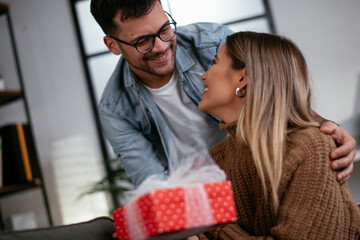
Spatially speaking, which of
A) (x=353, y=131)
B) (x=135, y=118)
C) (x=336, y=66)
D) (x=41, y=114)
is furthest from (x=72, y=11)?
(x=353, y=131)

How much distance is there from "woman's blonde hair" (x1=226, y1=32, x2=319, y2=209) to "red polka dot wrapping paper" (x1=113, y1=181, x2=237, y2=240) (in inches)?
10.2

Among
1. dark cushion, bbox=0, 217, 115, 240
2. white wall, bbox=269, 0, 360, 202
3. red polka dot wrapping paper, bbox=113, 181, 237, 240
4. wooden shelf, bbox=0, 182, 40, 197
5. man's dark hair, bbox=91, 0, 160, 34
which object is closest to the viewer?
red polka dot wrapping paper, bbox=113, 181, 237, 240

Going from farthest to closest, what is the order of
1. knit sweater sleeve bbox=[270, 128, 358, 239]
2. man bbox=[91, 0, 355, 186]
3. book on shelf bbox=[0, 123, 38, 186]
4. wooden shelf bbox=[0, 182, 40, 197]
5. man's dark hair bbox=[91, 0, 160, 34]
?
book on shelf bbox=[0, 123, 38, 186] → wooden shelf bbox=[0, 182, 40, 197] → man bbox=[91, 0, 355, 186] → man's dark hair bbox=[91, 0, 160, 34] → knit sweater sleeve bbox=[270, 128, 358, 239]

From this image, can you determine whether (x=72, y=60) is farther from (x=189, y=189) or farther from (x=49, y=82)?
(x=189, y=189)

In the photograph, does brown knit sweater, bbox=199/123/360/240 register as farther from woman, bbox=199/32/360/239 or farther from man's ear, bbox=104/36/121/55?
man's ear, bbox=104/36/121/55

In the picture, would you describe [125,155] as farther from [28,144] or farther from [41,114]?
[41,114]

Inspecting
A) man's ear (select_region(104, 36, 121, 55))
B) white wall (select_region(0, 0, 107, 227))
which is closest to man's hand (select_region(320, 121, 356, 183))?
man's ear (select_region(104, 36, 121, 55))

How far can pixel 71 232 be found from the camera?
0.83 meters

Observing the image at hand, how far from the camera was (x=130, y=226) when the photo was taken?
747mm

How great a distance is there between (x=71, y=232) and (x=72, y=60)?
2495 mm

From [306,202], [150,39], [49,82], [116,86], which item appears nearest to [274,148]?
[306,202]

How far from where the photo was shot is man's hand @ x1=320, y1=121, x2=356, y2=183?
0.93m

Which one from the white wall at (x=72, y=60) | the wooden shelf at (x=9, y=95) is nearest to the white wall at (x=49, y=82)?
the white wall at (x=72, y=60)

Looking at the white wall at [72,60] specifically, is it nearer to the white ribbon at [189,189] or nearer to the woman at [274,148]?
the woman at [274,148]
